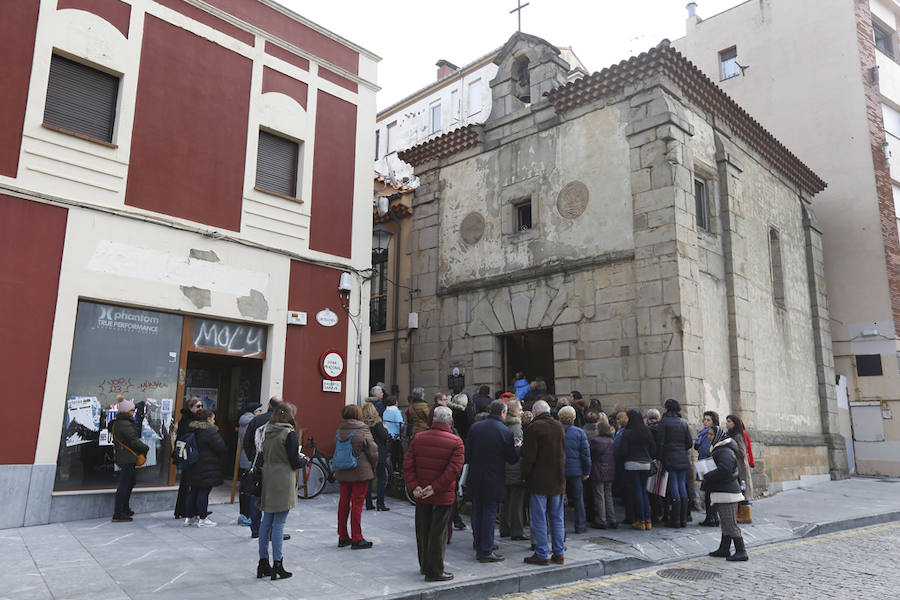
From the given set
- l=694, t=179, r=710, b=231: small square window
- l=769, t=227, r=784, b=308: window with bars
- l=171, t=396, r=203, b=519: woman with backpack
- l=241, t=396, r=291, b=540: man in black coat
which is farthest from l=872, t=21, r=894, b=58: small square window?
l=171, t=396, r=203, b=519: woman with backpack

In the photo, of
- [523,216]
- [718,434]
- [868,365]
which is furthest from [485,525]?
[868,365]

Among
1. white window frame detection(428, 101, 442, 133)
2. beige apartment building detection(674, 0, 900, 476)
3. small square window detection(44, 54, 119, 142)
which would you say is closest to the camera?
small square window detection(44, 54, 119, 142)

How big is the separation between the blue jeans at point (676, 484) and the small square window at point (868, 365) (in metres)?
12.2

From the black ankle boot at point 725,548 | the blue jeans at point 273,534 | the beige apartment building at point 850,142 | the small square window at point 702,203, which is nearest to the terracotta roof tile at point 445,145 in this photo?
the small square window at point 702,203

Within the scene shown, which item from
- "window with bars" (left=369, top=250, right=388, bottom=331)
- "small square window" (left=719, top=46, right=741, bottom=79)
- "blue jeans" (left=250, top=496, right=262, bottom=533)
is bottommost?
"blue jeans" (left=250, top=496, right=262, bottom=533)

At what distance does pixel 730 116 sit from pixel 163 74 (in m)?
11.5

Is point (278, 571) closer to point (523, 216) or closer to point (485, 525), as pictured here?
point (485, 525)

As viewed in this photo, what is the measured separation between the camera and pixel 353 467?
23.3ft

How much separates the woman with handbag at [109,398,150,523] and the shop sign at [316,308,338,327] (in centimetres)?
371

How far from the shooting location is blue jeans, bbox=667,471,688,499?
30.3ft

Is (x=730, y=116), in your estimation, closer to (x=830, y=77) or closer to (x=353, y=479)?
(x=830, y=77)

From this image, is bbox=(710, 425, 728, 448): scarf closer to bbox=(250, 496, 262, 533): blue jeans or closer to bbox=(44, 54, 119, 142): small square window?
bbox=(250, 496, 262, 533): blue jeans

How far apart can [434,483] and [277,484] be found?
4.76ft

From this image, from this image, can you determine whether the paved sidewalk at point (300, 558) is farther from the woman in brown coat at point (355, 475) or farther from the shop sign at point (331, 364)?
the shop sign at point (331, 364)
